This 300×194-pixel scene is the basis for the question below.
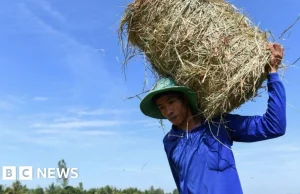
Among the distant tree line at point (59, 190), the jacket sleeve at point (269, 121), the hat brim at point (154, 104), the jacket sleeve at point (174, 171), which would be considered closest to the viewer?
the jacket sleeve at point (269, 121)

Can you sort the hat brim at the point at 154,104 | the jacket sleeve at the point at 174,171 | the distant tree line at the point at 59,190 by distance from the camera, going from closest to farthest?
the hat brim at the point at 154,104, the jacket sleeve at the point at 174,171, the distant tree line at the point at 59,190

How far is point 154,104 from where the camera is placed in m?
3.14

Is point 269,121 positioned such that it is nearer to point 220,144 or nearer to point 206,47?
point 220,144

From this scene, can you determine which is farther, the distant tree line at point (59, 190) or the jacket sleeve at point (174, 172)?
the distant tree line at point (59, 190)

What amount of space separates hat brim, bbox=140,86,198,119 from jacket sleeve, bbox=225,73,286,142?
1.03 ft

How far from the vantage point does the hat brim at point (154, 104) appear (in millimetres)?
2773

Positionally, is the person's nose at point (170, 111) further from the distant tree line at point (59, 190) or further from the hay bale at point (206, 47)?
the distant tree line at point (59, 190)

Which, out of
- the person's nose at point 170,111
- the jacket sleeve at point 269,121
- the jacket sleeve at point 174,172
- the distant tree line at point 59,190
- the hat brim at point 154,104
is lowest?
the jacket sleeve at point 174,172

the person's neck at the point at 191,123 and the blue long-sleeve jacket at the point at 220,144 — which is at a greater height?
the person's neck at the point at 191,123

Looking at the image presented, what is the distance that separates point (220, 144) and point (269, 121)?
13.6 inches

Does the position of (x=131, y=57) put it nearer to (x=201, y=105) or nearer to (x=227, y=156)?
(x=201, y=105)

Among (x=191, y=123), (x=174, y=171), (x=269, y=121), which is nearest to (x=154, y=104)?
(x=191, y=123)

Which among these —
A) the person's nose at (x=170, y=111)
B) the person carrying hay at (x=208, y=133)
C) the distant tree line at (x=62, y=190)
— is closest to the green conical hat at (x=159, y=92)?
the person carrying hay at (x=208, y=133)

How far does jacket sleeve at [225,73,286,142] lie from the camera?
253cm
